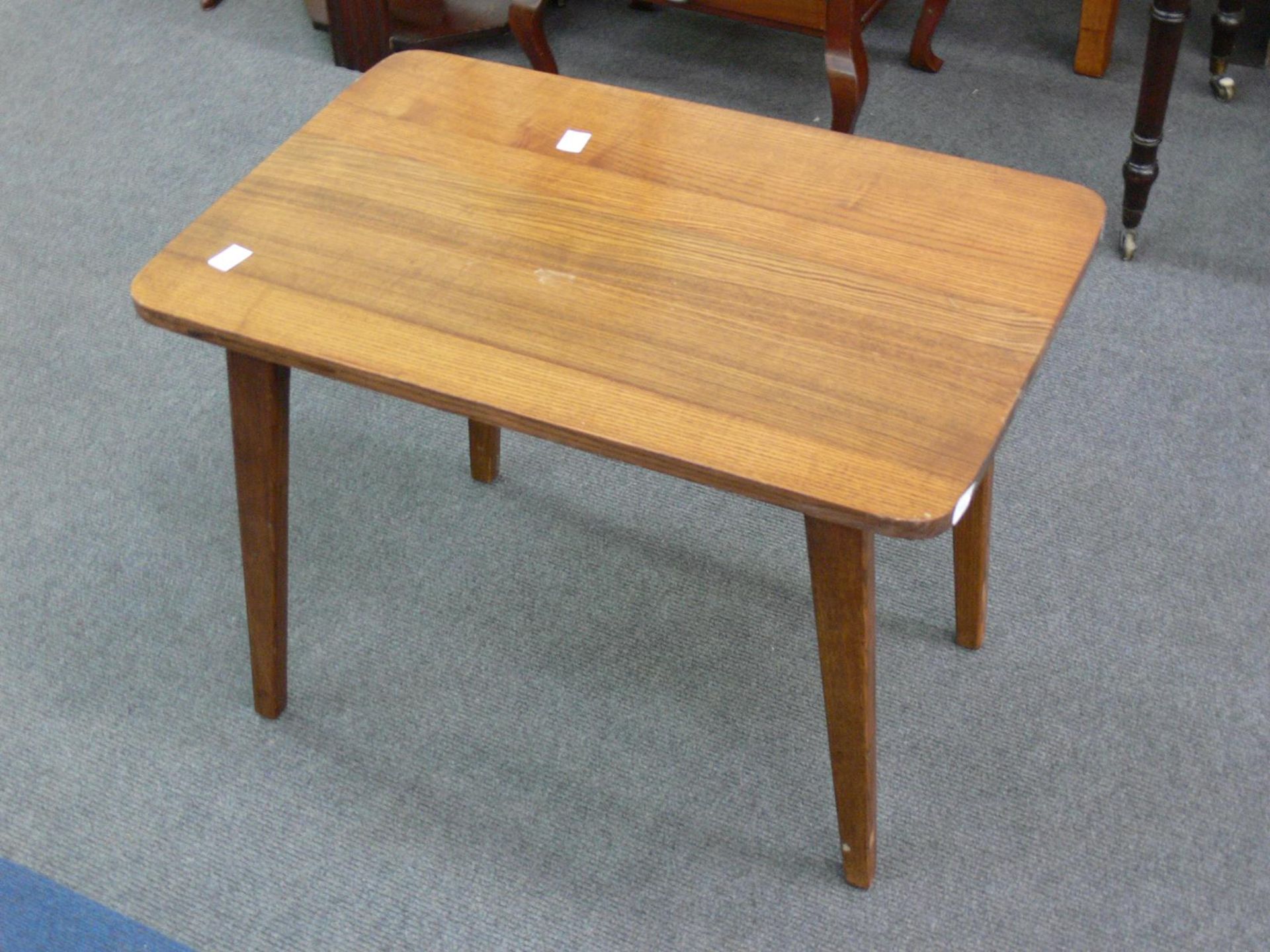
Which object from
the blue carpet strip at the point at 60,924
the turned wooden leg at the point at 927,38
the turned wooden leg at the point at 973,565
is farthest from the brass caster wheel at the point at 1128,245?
the blue carpet strip at the point at 60,924

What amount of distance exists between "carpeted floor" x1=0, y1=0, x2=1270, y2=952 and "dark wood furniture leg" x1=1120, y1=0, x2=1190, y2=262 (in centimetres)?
8

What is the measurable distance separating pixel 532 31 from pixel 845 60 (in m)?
0.57

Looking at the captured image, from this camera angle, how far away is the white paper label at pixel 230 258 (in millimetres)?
1175

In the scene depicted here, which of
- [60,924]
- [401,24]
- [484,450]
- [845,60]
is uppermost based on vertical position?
[845,60]

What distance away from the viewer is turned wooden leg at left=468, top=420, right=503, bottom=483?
1678mm

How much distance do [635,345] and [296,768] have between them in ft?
2.16

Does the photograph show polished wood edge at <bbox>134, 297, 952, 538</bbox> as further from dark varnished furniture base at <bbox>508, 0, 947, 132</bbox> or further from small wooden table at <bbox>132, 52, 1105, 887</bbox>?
dark varnished furniture base at <bbox>508, 0, 947, 132</bbox>

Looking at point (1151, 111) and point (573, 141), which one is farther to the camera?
point (1151, 111)

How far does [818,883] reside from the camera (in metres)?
1.33

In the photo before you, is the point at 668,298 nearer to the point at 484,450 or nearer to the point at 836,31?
the point at 484,450

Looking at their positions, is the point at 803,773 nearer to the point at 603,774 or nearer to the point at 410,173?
the point at 603,774

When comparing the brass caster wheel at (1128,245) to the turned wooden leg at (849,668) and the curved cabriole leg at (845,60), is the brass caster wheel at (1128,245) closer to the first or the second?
the curved cabriole leg at (845,60)

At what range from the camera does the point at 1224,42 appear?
2.28 metres

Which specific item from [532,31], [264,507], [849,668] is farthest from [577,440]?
[532,31]
